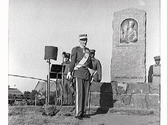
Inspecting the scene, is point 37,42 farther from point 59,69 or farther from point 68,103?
point 68,103

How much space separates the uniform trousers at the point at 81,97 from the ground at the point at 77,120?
83 millimetres

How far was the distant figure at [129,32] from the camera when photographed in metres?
4.43

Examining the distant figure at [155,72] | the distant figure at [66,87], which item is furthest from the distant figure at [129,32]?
the distant figure at [66,87]

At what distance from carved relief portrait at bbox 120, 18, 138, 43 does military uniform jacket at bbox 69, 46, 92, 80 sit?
0.51 m

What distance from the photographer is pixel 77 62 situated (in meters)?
4.27

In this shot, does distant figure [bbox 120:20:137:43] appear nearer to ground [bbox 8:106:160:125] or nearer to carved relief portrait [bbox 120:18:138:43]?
carved relief portrait [bbox 120:18:138:43]

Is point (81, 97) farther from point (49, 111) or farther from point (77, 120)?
point (49, 111)

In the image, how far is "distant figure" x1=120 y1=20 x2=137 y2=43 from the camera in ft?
14.5

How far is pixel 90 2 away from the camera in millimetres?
4375

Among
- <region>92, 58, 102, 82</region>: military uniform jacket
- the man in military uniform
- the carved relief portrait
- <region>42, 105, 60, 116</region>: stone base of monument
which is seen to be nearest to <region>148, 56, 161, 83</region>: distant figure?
the carved relief portrait

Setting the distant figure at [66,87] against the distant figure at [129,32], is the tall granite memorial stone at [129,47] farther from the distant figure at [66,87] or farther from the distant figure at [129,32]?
the distant figure at [66,87]

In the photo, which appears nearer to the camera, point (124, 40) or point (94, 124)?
point (94, 124)
